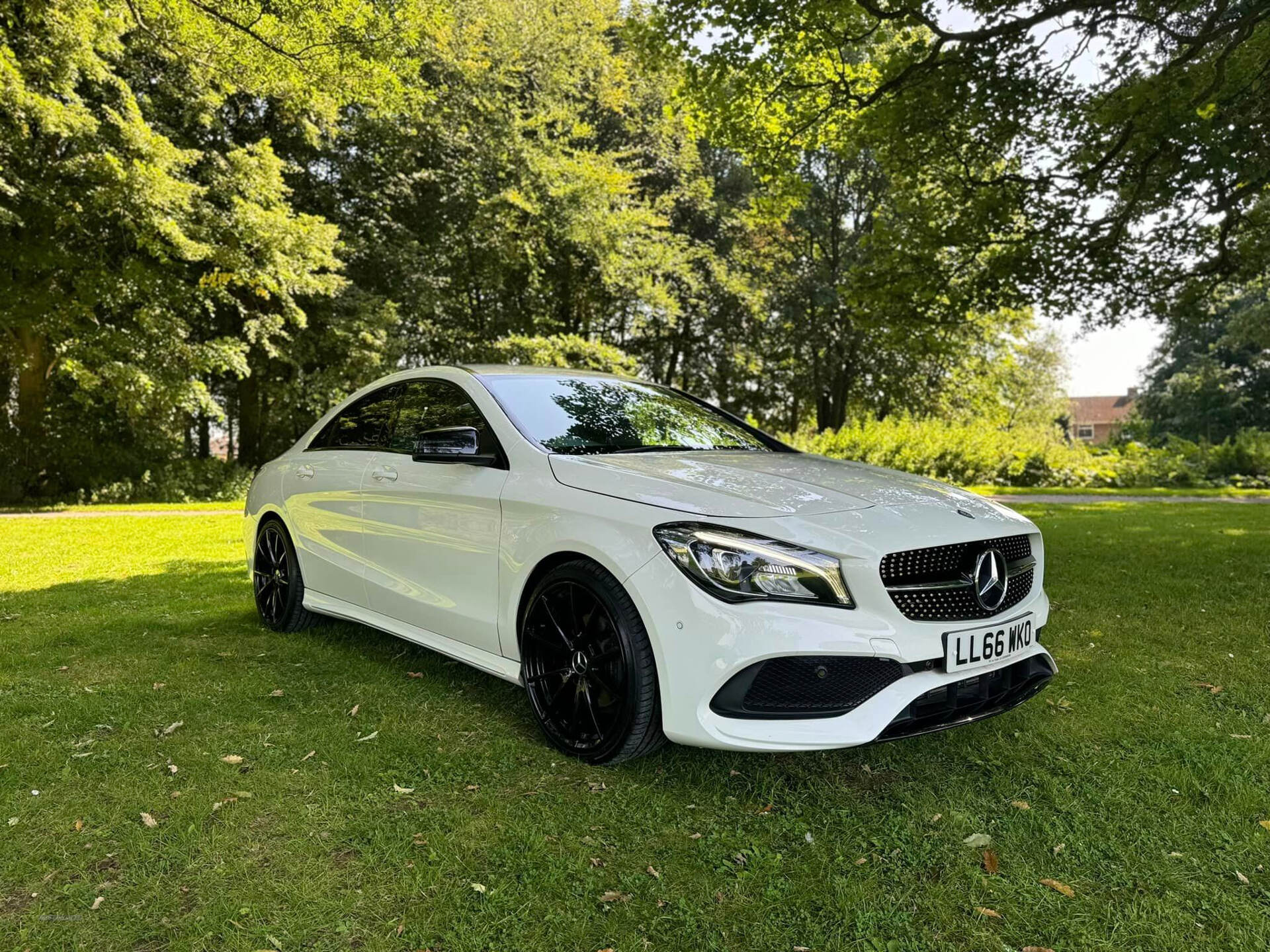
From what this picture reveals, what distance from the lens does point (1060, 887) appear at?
2379mm

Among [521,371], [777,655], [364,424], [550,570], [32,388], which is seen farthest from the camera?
[32,388]

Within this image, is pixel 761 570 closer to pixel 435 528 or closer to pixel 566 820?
pixel 566 820

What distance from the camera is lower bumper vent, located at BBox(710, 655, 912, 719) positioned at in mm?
2656

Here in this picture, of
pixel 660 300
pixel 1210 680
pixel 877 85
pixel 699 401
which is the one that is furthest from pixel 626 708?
pixel 660 300

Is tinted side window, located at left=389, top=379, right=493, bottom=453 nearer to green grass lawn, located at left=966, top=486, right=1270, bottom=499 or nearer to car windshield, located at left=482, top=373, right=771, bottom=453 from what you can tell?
car windshield, located at left=482, top=373, right=771, bottom=453

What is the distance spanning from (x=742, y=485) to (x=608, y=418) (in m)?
1.07

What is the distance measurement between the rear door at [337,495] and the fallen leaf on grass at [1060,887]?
327cm

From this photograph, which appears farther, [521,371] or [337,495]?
[337,495]

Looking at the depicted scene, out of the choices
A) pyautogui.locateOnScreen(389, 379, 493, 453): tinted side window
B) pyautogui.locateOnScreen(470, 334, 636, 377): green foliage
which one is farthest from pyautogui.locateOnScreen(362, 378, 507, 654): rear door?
pyautogui.locateOnScreen(470, 334, 636, 377): green foliage

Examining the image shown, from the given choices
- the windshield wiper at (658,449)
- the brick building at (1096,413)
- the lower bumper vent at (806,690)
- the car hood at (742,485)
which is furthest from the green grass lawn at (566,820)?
the brick building at (1096,413)

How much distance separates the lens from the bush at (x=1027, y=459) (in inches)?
693

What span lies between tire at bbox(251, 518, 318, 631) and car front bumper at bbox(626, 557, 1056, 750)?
9.76 ft

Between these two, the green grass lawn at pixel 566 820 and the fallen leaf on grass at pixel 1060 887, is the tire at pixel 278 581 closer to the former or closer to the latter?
the green grass lawn at pixel 566 820

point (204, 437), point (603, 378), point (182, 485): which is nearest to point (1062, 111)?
point (603, 378)
